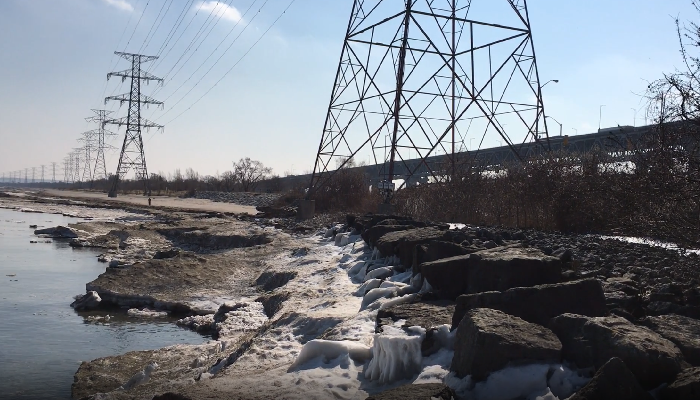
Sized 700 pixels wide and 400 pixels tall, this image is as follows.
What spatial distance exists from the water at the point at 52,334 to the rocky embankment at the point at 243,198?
34.9 meters

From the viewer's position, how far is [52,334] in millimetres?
10672

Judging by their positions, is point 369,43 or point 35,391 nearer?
point 35,391

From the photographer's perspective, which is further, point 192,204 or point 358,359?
point 192,204

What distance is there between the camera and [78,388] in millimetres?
7633

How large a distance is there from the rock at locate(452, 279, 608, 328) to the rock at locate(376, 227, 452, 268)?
14.0 ft

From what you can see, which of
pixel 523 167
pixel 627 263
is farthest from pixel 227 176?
pixel 627 263

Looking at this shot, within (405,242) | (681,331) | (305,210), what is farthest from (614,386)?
(305,210)

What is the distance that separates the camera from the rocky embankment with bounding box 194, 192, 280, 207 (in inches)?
2188

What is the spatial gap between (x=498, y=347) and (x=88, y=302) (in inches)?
399

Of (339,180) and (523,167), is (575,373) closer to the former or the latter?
(523,167)

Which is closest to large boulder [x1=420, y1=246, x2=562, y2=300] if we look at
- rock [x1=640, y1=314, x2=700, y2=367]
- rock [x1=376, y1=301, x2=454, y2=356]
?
rock [x1=376, y1=301, x2=454, y2=356]

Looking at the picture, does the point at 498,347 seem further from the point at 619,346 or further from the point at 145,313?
the point at 145,313

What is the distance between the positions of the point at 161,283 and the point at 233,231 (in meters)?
10.1

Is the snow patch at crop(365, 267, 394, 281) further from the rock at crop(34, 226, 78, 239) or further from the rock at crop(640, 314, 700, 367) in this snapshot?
the rock at crop(34, 226, 78, 239)
